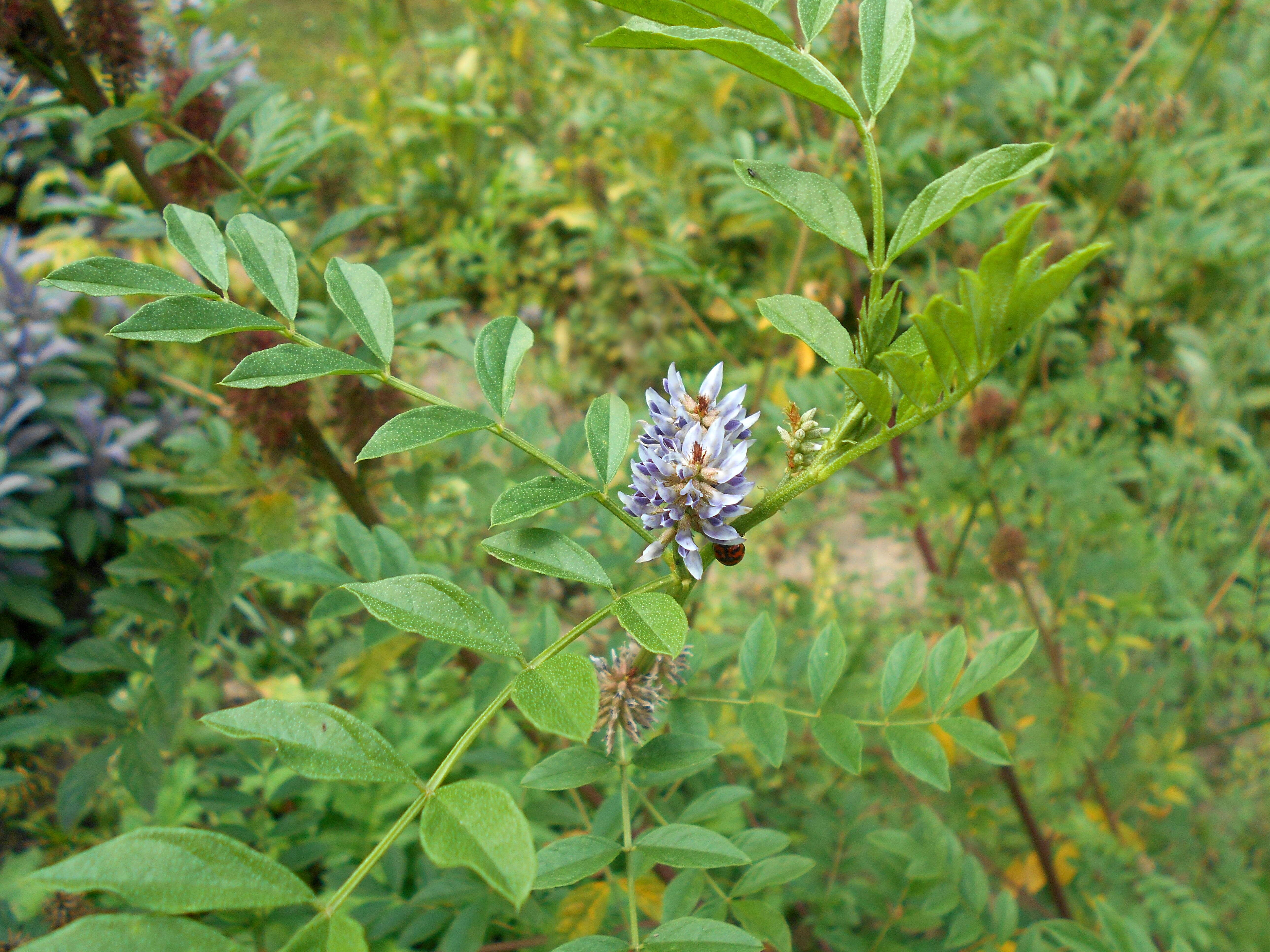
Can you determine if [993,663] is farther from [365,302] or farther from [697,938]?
[365,302]

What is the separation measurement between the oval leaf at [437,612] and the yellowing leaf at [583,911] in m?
0.45

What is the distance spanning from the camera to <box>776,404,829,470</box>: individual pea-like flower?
1.56 feet

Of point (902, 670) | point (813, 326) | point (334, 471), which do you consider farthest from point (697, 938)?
point (334, 471)

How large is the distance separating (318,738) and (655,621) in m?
0.19

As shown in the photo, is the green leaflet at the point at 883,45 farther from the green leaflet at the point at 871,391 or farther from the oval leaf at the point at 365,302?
the oval leaf at the point at 365,302

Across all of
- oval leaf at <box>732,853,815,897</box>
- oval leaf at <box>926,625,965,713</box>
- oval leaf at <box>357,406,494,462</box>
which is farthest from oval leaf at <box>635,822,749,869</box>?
oval leaf at <box>357,406,494,462</box>

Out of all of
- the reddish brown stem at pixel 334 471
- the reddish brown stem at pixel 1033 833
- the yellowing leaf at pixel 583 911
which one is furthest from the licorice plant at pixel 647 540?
the reddish brown stem at pixel 1033 833

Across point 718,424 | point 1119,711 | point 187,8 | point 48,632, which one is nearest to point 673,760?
point 718,424

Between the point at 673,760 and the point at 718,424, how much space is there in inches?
10.1

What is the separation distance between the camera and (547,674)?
1.38 feet

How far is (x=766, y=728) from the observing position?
0.57 metres

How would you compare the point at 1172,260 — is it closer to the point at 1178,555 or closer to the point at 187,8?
the point at 1178,555

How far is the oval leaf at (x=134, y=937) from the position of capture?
11.8 inches

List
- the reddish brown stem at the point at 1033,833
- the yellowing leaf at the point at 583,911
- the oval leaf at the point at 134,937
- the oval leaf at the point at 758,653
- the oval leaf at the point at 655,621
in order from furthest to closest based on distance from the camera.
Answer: the reddish brown stem at the point at 1033,833, the yellowing leaf at the point at 583,911, the oval leaf at the point at 758,653, the oval leaf at the point at 655,621, the oval leaf at the point at 134,937
